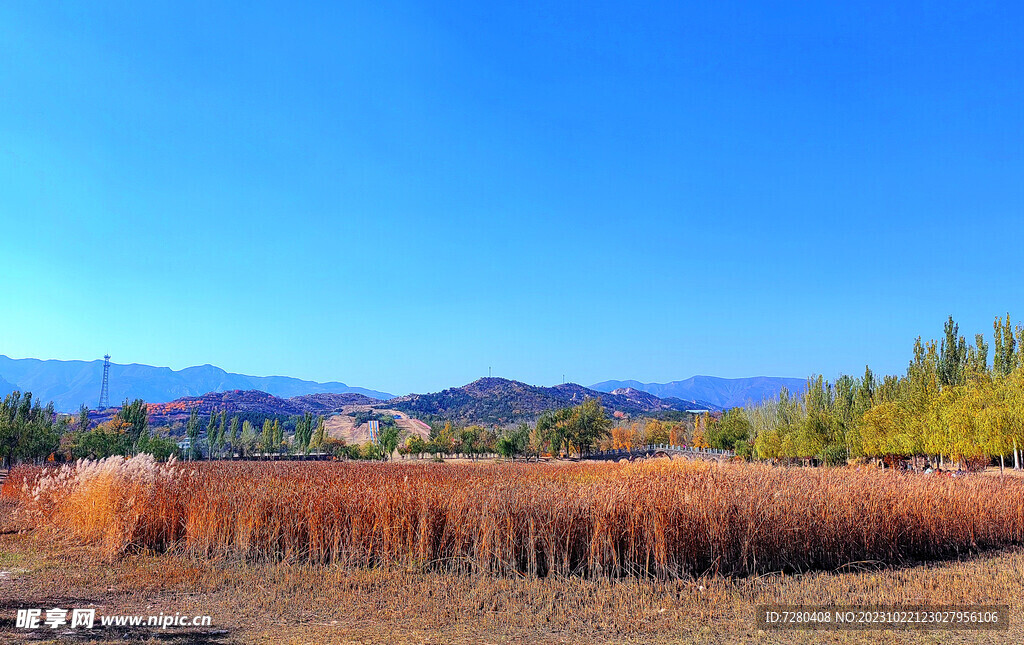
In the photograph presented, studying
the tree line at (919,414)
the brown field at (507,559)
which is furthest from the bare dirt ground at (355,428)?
the brown field at (507,559)

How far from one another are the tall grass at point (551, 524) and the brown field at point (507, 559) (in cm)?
3

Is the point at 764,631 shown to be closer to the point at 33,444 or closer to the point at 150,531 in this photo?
the point at 150,531

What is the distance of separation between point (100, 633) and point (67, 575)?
3417 mm

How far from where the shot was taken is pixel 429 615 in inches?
257

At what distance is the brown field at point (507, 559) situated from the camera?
20.8 ft

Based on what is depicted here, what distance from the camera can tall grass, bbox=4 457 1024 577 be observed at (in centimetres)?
827

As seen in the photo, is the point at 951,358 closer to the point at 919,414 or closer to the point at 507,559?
the point at 919,414

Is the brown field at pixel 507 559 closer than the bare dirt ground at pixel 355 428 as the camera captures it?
Yes

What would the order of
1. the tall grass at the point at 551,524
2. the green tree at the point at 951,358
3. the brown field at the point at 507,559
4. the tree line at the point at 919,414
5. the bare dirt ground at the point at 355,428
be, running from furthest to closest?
the bare dirt ground at the point at 355,428
the green tree at the point at 951,358
the tree line at the point at 919,414
the tall grass at the point at 551,524
the brown field at the point at 507,559

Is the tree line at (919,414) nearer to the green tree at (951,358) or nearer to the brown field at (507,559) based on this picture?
the green tree at (951,358)

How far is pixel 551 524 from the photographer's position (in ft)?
27.3

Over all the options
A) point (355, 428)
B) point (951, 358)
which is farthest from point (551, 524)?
point (355, 428)

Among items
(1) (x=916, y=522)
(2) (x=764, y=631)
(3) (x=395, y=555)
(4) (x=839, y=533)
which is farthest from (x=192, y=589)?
(1) (x=916, y=522)

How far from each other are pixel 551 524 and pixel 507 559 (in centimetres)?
78
